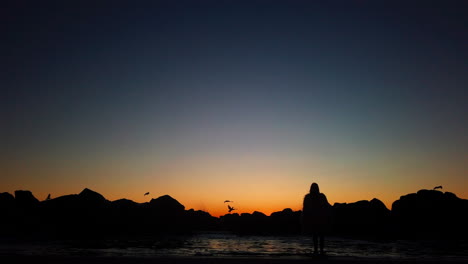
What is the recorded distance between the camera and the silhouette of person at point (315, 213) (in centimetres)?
1581

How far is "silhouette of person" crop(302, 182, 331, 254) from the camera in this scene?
15812mm

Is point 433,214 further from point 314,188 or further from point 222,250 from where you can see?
point 314,188

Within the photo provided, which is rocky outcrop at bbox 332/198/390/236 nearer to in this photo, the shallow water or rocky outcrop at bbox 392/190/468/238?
rocky outcrop at bbox 392/190/468/238

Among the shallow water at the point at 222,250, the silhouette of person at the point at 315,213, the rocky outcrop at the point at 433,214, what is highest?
the rocky outcrop at the point at 433,214

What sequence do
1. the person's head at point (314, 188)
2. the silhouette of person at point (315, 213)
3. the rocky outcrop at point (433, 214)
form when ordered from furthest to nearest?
the rocky outcrop at point (433, 214)
the person's head at point (314, 188)
the silhouette of person at point (315, 213)

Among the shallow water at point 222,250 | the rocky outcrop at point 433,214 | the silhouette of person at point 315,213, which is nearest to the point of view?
Result: the silhouette of person at point 315,213

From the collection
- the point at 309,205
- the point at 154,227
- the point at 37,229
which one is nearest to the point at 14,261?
the point at 309,205

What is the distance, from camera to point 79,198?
14712cm

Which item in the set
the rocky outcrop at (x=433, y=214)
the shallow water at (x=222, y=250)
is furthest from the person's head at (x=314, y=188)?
the rocky outcrop at (x=433, y=214)

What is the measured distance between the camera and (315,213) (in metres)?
15.9

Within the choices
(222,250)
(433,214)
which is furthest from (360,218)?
(222,250)

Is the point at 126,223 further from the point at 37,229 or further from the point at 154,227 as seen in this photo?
the point at 37,229

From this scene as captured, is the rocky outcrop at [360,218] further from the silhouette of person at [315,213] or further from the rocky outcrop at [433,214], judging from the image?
the silhouette of person at [315,213]

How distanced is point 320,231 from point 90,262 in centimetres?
945
